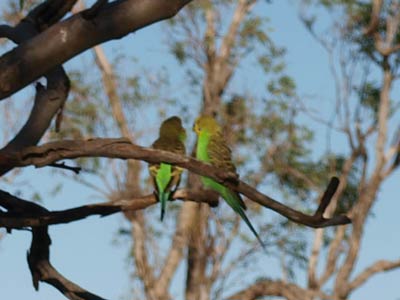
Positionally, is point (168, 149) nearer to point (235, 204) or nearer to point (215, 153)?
point (215, 153)

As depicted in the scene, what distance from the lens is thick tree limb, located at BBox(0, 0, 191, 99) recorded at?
272cm

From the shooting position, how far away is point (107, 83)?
1379cm

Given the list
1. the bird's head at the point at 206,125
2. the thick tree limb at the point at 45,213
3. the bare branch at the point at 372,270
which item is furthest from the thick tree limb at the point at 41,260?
the bare branch at the point at 372,270

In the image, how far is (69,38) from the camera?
274 cm

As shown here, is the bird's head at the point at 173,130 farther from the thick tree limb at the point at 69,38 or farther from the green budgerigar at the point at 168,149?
the thick tree limb at the point at 69,38

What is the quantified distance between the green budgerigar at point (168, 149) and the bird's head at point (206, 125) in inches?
2.8

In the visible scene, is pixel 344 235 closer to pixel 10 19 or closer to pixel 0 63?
pixel 10 19

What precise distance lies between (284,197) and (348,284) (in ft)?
5.65

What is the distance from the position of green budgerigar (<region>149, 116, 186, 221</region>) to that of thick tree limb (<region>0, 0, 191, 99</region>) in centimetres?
112

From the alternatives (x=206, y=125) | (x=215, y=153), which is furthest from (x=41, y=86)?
(x=206, y=125)

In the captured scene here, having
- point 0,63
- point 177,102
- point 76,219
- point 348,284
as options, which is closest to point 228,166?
point 76,219

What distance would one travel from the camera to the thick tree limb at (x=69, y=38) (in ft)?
8.94

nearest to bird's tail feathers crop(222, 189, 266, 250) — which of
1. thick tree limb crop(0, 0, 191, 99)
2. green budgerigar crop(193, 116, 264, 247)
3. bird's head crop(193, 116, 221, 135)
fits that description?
green budgerigar crop(193, 116, 264, 247)

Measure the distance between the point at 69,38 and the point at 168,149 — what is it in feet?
3.98
